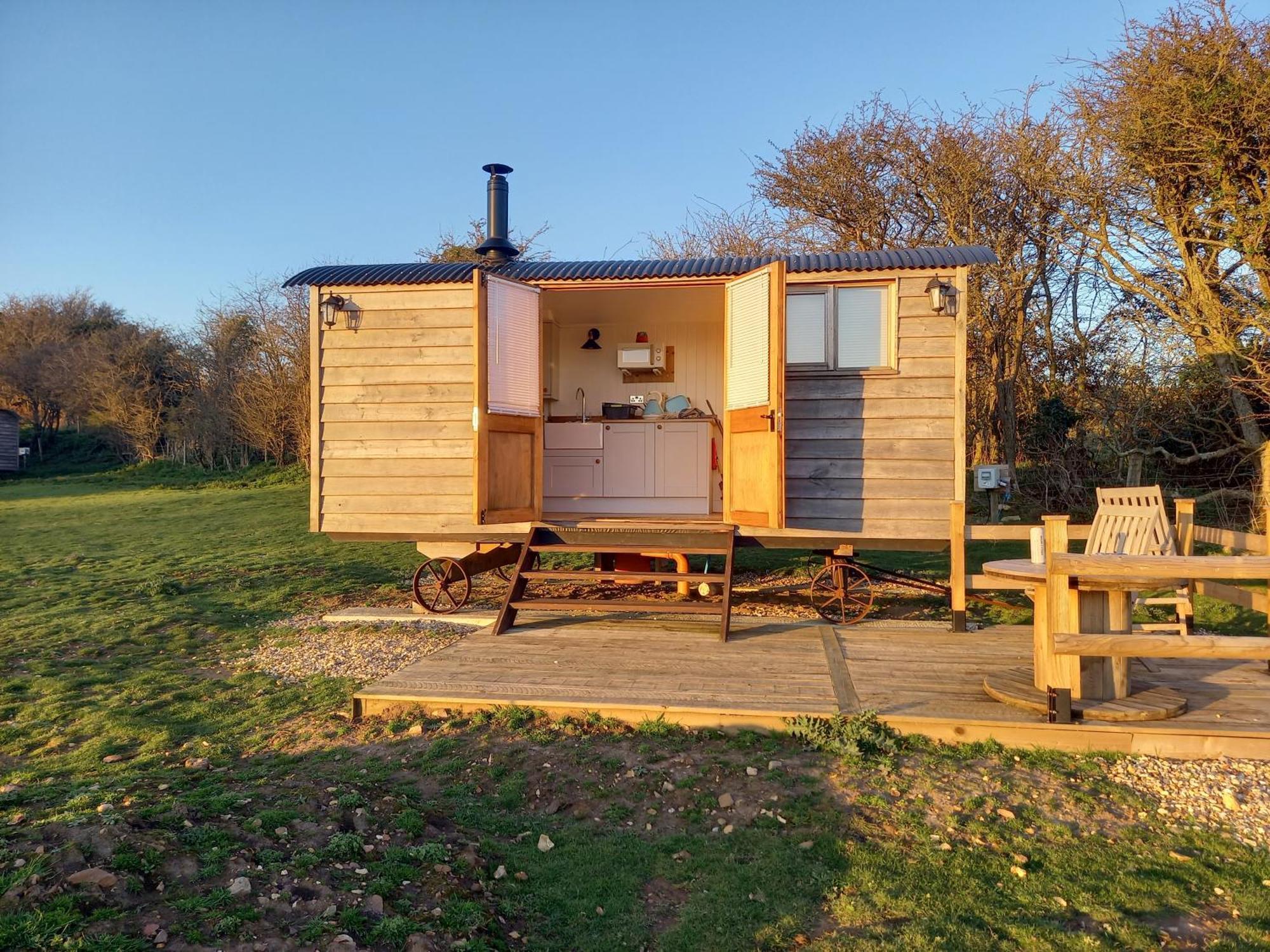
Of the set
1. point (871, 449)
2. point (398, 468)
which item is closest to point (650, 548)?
point (871, 449)

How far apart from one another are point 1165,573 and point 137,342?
1034 inches

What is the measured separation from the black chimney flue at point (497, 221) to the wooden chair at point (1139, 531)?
206 inches

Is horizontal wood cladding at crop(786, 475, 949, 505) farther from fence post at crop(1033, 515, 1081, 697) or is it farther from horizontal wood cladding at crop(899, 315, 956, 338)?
fence post at crop(1033, 515, 1081, 697)

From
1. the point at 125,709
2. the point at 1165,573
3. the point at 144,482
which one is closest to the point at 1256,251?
the point at 1165,573

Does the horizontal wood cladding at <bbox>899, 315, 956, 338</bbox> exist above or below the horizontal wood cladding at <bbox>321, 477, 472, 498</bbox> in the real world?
above

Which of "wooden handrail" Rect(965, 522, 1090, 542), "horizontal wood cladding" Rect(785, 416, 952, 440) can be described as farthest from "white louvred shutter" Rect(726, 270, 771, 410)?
"wooden handrail" Rect(965, 522, 1090, 542)

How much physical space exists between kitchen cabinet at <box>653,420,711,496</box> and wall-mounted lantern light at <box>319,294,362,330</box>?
114 inches

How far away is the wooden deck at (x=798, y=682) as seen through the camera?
11.6ft

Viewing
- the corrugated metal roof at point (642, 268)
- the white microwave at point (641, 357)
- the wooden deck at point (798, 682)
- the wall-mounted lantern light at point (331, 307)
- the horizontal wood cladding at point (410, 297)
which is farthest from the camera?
the white microwave at point (641, 357)

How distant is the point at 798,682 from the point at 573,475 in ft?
13.2

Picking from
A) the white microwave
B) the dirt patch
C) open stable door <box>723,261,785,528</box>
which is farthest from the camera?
the white microwave

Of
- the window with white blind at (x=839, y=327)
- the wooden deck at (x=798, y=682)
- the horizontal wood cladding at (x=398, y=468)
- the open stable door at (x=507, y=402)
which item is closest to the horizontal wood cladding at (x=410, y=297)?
the open stable door at (x=507, y=402)

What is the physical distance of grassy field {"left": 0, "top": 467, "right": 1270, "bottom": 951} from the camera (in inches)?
85.4

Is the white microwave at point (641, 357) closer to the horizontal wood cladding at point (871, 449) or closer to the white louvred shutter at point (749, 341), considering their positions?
the white louvred shutter at point (749, 341)
